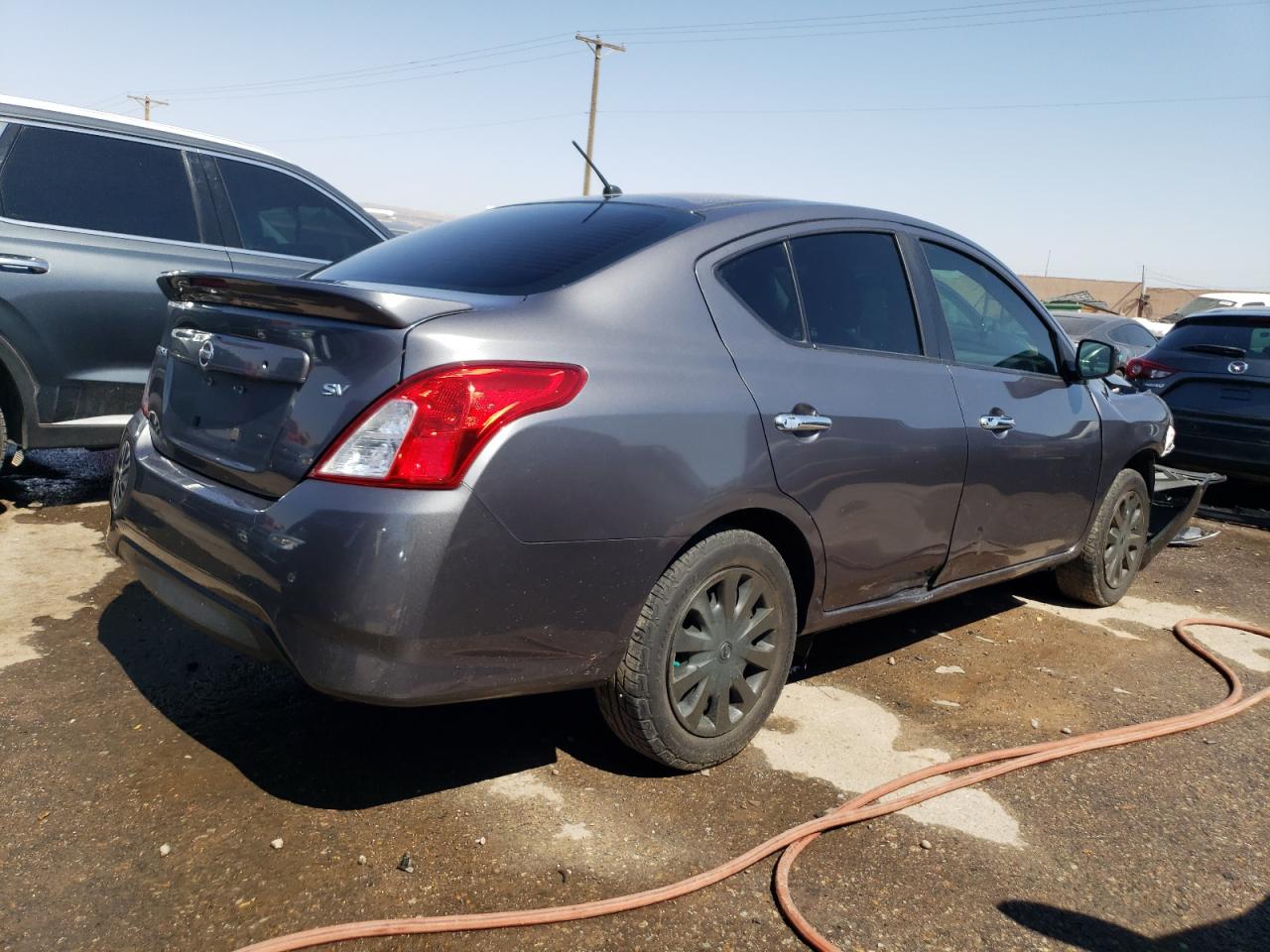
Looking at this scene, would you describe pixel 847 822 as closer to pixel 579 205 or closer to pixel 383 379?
pixel 383 379

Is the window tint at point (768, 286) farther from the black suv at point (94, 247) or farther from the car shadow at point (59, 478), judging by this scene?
the car shadow at point (59, 478)

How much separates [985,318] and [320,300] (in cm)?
267

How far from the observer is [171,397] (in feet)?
9.82

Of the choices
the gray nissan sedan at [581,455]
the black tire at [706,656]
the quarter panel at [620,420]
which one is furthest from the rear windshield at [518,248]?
the black tire at [706,656]

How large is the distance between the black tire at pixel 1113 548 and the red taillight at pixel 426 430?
3422 millimetres

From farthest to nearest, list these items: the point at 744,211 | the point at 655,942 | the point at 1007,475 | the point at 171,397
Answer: the point at 1007,475
the point at 744,211
the point at 171,397
the point at 655,942

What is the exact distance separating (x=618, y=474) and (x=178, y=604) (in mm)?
1233

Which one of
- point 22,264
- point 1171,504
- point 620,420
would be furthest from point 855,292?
point 22,264

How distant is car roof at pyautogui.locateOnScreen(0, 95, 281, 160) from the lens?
15.9 feet

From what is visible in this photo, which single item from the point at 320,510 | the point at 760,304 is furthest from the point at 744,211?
the point at 320,510

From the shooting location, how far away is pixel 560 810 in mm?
2852

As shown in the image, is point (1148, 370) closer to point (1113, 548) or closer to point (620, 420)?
point (1113, 548)

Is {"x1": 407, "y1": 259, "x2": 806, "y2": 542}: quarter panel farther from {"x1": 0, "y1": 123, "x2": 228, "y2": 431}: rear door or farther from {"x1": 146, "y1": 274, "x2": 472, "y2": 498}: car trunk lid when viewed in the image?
{"x1": 0, "y1": 123, "x2": 228, "y2": 431}: rear door

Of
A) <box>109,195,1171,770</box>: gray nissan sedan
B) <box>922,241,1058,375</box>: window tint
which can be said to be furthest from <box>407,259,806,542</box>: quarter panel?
<box>922,241,1058,375</box>: window tint
